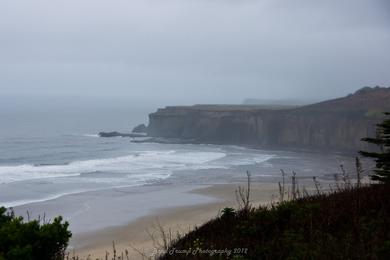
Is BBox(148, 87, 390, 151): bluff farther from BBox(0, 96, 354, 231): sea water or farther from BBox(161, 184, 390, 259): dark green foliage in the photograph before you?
BBox(161, 184, 390, 259): dark green foliage

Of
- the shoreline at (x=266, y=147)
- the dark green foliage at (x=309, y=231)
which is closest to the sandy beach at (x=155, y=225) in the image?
the dark green foliage at (x=309, y=231)

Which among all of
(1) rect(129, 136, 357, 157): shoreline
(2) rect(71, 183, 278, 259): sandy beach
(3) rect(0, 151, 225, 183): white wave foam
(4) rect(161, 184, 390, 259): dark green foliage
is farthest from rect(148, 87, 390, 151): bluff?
(4) rect(161, 184, 390, 259): dark green foliage

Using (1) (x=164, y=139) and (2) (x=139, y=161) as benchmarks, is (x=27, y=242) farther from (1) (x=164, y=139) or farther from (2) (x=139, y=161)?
(1) (x=164, y=139)

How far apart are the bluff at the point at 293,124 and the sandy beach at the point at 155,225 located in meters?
35.3

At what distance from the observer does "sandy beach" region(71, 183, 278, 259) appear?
1888 centimetres

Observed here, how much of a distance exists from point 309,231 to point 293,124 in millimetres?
68859

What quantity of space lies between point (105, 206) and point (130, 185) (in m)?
8.01

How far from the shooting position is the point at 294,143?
240 ft

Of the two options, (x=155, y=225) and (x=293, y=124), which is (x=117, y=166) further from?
(x=293, y=124)

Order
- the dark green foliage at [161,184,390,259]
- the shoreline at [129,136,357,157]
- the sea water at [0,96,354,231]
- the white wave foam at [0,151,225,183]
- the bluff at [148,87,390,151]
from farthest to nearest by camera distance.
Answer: the bluff at [148,87,390,151] → the shoreline at [129,136,357,157] → the white wave foam at [0,151,225,183] → the sea water at [0,96,354,231] → the dark green foliage at [161,184,390,259]

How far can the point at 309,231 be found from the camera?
6.36 meters

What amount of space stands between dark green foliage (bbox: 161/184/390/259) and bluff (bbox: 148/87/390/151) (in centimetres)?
6040

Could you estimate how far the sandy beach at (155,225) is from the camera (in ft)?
61.9

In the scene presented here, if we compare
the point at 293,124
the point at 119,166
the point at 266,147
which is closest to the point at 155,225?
the point at 119,166
